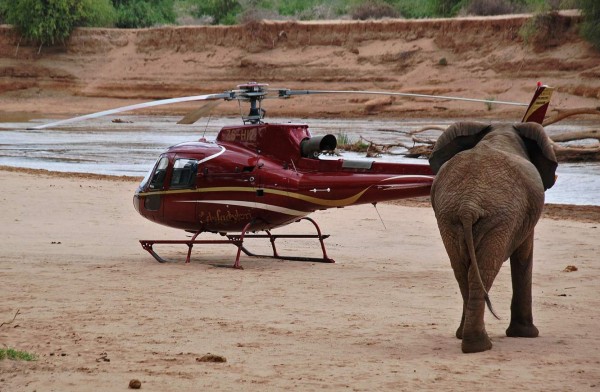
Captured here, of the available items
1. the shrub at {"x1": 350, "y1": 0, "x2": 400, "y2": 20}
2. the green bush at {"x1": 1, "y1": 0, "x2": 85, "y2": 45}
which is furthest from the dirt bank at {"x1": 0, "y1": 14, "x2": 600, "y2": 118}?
the shrub at {"x1": 350, "y1": 0, "x2": 400, "y2": 20}

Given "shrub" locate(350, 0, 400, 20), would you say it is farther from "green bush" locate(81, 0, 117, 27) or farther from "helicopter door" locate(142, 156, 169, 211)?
"helicopter door" locate(142, 156, 169, 211)

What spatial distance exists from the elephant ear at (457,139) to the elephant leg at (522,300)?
3.56ft

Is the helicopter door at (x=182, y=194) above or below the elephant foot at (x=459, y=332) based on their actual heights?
below

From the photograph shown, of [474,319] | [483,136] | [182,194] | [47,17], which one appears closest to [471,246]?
[474,319]

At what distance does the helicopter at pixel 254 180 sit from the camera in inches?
516

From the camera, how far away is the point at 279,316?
998cm

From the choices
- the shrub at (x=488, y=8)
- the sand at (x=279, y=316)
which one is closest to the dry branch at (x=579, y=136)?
the sand at (x=279, y=316)

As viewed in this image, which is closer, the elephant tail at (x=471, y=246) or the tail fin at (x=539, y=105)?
the elephant tail at (x=471, y=246)

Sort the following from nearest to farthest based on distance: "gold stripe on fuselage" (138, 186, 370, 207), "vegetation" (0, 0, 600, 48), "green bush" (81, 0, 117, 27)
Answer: "gold stripe on fuselage" (138, 186, 370, 207) < "vegetation" (0, 0, 600, 48) < "green bush" (81, 0, 117, 27)

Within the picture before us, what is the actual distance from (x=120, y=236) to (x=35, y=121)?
37.6 m

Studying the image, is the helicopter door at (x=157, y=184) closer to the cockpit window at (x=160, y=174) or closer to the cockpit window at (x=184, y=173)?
the cockpit window at (x=160, y=174)

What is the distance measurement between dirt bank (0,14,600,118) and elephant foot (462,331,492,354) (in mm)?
37932

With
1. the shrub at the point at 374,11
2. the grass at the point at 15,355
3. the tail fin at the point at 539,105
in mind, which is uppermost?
the tail fin at the point at 539,105

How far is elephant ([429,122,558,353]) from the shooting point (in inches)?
319
